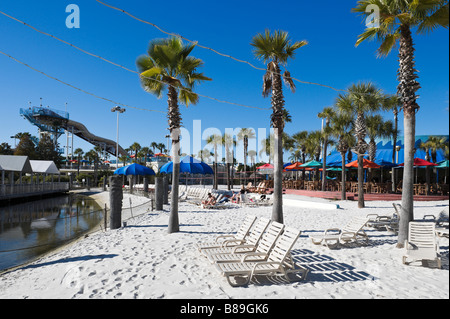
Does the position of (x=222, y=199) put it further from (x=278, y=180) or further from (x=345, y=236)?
(x=345, y=236)

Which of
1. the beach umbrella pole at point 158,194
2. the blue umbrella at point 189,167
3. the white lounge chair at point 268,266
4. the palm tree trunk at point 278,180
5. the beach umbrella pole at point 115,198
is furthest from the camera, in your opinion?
the blue umbrella at point 189,167

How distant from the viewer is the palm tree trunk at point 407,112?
722 centimetres

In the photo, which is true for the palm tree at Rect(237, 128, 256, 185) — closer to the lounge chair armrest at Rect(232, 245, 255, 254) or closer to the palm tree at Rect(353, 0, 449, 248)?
the palm tree at Rect(353, 0, 449, 248)

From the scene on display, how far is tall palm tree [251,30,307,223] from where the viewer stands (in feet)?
29.5

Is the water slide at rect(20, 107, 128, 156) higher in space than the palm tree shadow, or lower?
higher

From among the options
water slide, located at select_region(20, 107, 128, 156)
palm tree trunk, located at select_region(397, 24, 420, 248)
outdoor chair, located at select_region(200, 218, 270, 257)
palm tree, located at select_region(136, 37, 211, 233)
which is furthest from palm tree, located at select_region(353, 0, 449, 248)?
water slide, located at select_region(20, 107, 128, 156)

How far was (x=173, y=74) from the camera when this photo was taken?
991 cm

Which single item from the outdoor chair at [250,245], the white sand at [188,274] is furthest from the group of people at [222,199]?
the outdoor chair at [250,245]

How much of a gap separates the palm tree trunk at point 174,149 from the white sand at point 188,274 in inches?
38.3

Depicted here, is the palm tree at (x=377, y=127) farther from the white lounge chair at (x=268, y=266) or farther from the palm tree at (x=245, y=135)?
the white lounge chair at (x=268, y=266)

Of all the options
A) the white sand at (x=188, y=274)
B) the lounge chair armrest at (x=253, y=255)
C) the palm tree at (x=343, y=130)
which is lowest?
the white sand at (x=188, y=274)

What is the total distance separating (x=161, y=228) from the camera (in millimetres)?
10156

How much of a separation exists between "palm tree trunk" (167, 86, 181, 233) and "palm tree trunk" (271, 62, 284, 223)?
3.04 meters
